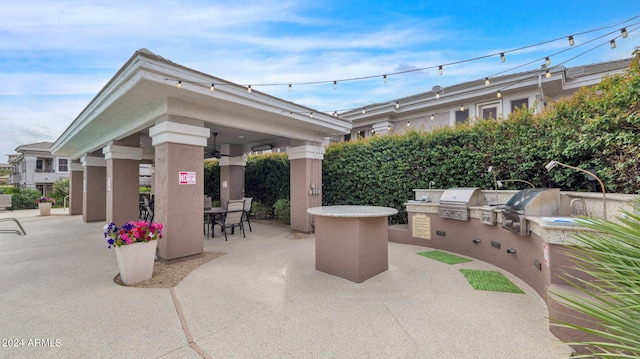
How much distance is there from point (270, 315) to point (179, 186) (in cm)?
301

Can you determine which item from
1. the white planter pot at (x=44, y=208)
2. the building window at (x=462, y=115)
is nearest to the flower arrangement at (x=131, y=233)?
the building window at (x=462, y=115)

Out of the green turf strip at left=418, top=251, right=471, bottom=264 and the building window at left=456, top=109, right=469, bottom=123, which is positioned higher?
the building window at left=456, top=109, right=469, bottom=123

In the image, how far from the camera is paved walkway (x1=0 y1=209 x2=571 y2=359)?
7.11ft

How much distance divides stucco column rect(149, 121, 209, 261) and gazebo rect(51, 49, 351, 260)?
16mm

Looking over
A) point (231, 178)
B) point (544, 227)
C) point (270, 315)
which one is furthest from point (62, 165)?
point (544, 227)

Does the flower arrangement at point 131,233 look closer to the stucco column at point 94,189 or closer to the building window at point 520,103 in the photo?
the stucco column at point 94,189

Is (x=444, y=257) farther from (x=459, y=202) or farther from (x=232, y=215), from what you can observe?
(x=232, y=215)

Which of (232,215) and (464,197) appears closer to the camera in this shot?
(464,197)

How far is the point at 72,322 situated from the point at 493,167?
21.5 feet

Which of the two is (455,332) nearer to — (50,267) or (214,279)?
(214,279)

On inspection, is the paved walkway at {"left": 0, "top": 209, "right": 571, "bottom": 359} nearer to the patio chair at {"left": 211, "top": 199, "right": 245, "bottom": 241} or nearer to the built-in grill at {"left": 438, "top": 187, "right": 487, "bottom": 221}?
the built-in grill at {"left": 438, "top": 187, "right": 487, "bottom": 221}

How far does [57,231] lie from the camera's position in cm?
777

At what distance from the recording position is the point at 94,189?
980 cm

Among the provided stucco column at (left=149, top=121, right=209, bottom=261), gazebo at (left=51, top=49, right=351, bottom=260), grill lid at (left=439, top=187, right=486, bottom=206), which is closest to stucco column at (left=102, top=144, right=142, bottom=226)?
gazebo at (left=51, top=49, right=351, bottom=260)
